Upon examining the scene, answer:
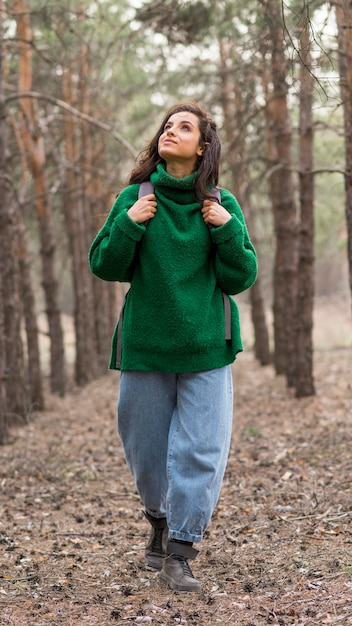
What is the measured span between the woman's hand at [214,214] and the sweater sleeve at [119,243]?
0.99ft

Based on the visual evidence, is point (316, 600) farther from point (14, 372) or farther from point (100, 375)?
point (100, 375)

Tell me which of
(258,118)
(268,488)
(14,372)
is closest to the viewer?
(268,488)

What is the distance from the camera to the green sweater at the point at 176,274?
376 cm

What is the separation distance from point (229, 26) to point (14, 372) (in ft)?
18.2

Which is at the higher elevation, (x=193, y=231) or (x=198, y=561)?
(x=193, y=231)

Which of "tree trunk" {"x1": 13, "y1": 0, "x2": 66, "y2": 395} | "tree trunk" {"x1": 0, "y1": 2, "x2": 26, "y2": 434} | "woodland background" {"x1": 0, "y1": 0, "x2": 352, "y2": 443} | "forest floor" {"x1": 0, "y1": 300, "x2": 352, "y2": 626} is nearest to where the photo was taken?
"forest floor" {"x1": 0, "y1": 300, "x2": 352, "y2": 626}

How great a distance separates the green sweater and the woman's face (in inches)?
3.9

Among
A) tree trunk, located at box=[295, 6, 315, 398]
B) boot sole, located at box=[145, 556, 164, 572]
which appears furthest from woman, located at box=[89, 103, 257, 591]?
tree trunk, located at box=[295, 6, 315, 398]

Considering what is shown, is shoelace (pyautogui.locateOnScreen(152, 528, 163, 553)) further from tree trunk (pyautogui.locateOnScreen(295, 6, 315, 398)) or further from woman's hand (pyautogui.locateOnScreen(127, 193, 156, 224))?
tree trunk (pyautogui.locateOnScreen(295, 6, 315, 398))

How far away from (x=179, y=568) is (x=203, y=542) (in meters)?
0.98

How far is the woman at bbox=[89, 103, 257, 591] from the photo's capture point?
3770 millimetres

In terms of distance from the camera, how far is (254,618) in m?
3.50

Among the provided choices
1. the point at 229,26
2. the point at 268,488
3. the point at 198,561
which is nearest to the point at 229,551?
the point at 198,561

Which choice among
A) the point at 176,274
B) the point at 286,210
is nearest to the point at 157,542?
the point at 176,274
